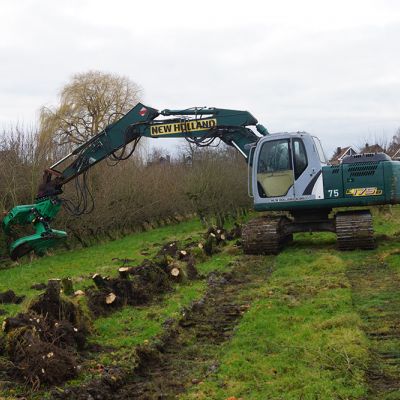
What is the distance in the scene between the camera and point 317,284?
366 inches

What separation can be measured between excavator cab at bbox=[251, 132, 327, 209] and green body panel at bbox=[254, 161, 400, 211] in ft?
0.63

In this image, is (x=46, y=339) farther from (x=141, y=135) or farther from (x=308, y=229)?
(x=308, y=229)

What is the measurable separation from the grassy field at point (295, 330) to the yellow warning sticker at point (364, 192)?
4.54 feet

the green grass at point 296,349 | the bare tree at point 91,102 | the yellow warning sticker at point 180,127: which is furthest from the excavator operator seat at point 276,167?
the bare tree at point 91,102

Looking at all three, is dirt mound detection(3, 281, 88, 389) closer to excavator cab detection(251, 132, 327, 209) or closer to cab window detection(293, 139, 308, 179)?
excavator cab detection(251, 132, 327, 209)

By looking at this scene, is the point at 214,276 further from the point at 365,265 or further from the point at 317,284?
the point at 365,265

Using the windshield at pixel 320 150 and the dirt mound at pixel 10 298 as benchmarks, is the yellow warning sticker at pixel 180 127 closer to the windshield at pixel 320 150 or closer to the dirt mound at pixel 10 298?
the windshield at pixel 320 150

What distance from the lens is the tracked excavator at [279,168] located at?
40.1ft

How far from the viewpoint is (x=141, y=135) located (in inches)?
486

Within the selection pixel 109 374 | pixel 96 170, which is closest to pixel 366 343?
pixel 109 374

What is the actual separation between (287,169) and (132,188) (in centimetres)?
1373

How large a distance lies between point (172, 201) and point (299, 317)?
23.3 metres

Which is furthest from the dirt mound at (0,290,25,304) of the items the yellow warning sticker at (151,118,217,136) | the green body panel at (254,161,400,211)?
the green body panel at (254,161,400,211)

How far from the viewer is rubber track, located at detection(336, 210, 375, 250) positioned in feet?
42.2
